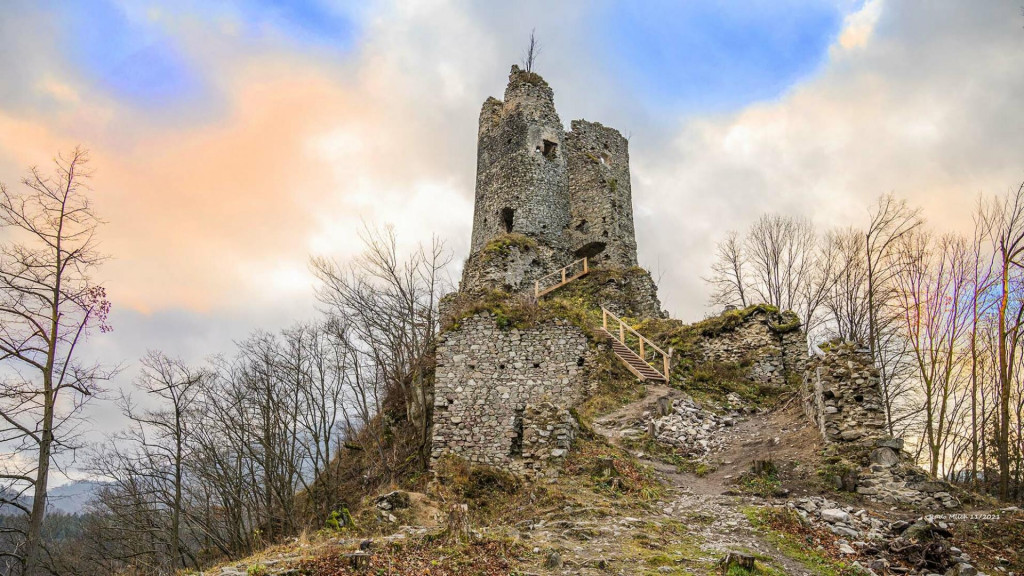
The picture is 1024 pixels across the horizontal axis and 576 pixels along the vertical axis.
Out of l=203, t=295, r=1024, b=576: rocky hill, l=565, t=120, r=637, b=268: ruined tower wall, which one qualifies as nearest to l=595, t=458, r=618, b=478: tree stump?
l=203, t=295, r=1024, b=576: rocky hill

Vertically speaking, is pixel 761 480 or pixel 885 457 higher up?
pixel 885 457

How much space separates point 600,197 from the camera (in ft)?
85.7

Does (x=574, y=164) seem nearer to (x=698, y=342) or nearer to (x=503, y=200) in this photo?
(x=503, y=200)

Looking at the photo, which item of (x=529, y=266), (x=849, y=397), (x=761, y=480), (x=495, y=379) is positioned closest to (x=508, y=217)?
(x=529, y=266)

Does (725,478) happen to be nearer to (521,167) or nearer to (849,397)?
(849,397)

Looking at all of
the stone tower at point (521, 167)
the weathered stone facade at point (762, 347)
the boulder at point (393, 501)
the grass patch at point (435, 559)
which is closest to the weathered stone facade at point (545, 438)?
the boulder at point (393, 501)

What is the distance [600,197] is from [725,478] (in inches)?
685

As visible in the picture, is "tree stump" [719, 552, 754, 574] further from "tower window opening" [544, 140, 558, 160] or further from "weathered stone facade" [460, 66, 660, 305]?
"tower window opening" [544, 140, 558, 160]

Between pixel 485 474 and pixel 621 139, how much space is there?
2203 cm

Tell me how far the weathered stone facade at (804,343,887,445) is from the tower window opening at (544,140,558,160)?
17624 millimetres

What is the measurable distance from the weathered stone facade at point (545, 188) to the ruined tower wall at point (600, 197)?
46mm

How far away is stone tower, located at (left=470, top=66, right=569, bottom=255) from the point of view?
25.2m

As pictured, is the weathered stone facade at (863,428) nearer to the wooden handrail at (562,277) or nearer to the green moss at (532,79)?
the wooden handrail at (562,277)

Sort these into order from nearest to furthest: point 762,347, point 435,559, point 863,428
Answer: point 435,559 < point 863,428 < point 762,347
